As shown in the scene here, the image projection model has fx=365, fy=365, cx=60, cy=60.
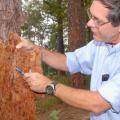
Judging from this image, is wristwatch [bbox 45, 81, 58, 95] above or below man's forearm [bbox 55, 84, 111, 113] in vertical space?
above

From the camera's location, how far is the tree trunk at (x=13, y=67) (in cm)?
368

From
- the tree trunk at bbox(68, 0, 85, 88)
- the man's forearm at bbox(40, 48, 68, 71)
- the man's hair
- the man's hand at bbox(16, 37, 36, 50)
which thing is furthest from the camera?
the tree trunk at bbox(68, 0, 85, 88)

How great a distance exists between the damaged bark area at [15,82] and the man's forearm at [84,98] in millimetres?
539

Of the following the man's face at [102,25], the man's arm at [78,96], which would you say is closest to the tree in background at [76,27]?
the man's face at [102,25]

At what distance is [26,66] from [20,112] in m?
0.53

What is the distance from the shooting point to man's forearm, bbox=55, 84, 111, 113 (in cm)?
314

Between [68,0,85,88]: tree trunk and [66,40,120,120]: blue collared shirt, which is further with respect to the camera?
[68,0,85,88]: tree trunk

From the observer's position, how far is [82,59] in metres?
3.99

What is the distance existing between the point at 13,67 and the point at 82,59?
2.57 feet

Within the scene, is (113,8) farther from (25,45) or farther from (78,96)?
(25,45)

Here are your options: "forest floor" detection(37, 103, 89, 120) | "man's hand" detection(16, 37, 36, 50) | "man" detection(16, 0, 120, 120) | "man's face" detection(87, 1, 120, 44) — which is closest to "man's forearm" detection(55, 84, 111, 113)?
"man" detection(16, 0, 120, 120)

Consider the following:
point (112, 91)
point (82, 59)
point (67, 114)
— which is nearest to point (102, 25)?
point (112, 91)

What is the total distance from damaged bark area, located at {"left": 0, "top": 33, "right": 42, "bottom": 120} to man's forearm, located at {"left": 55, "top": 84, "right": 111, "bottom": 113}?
21.2 inches

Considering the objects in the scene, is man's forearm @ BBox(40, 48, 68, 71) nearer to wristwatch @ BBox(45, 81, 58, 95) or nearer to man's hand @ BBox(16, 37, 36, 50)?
man's hand @ BBox(16, 37, 36, 50)
